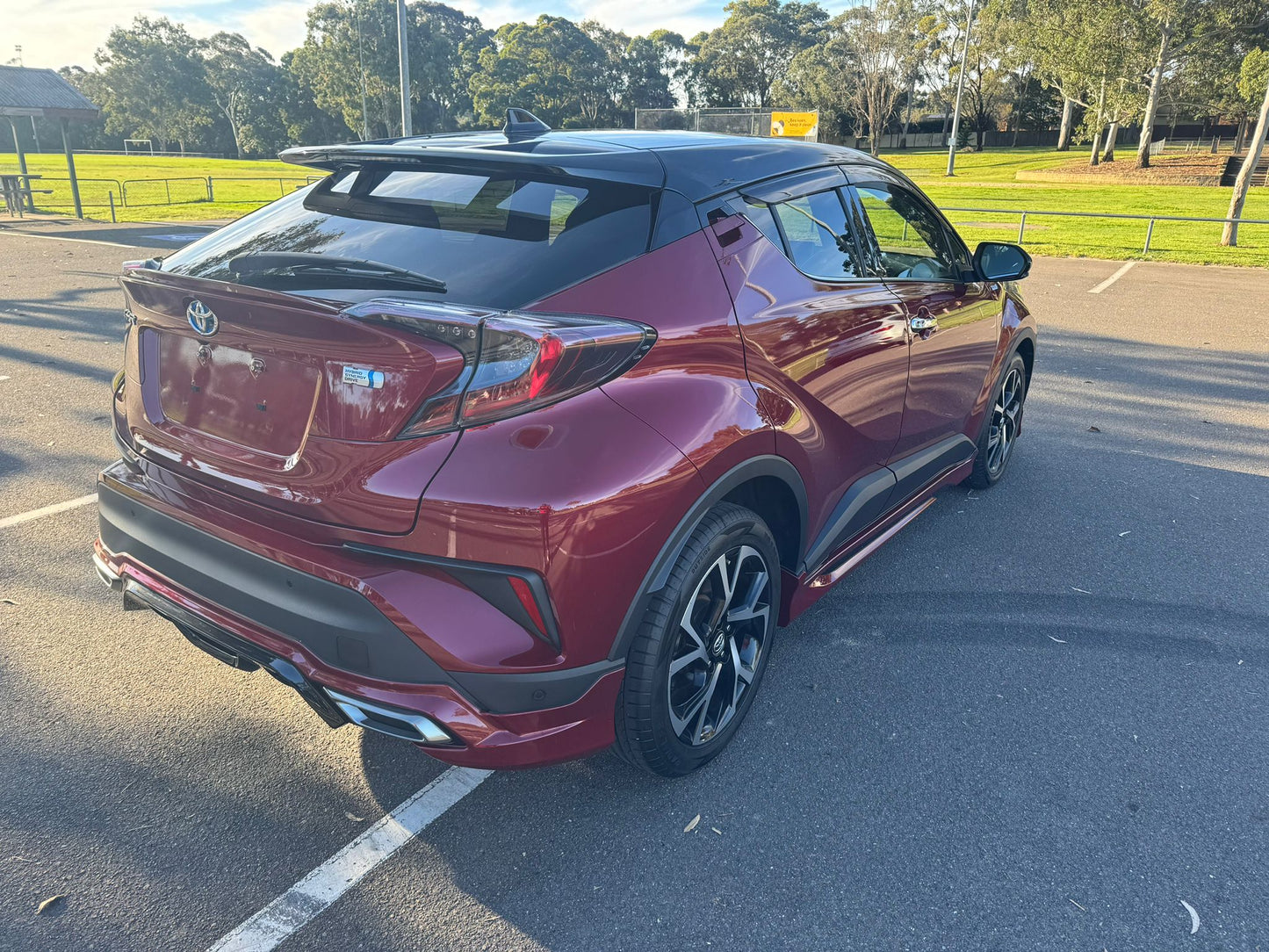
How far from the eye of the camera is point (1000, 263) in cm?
420

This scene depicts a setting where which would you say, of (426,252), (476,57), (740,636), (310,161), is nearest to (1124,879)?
(740,636)

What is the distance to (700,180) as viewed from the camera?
2.63m

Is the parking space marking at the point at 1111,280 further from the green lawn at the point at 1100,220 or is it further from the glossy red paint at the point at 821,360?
the glossy red paint at the point at 821,360

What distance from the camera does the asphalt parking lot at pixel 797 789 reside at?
2.21 m

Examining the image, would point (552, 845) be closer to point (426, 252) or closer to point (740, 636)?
point (740, 636)

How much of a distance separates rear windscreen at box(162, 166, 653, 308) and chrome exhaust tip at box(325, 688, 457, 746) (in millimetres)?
993

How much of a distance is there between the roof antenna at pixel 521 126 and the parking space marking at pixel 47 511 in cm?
312

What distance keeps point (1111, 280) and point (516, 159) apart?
42.3ft

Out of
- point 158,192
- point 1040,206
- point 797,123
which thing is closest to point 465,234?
point 1040,206

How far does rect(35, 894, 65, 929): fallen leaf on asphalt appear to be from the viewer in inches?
85.4

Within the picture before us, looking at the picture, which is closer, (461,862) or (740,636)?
(461,862)

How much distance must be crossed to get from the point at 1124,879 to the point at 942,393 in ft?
7.20

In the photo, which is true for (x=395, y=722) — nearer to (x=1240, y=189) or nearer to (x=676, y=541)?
(x=676, y=541)

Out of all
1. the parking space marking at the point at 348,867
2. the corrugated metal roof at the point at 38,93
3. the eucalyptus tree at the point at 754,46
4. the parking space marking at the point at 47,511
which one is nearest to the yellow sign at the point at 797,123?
the corrugated metal roof at the point at 38,93
